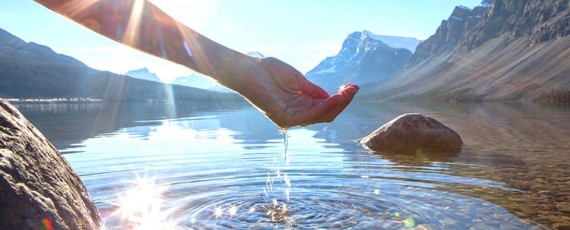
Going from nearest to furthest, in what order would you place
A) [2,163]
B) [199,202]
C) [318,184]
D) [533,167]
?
[2,163] → [199,202] → [318,184] → [533,167]

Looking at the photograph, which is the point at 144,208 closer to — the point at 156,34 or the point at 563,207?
the point at 156,34

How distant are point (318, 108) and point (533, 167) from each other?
1341 centimetres

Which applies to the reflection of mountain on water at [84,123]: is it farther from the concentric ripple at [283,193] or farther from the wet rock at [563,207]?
the wet rock at [563,207]

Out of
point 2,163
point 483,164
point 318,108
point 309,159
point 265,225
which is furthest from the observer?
point 309,159

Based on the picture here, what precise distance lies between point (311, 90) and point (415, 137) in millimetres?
17229

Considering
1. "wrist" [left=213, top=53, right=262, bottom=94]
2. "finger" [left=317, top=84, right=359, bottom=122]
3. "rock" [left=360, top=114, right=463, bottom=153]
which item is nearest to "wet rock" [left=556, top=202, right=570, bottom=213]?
"finger" [left=317, top=84, right=359, bottom=122]

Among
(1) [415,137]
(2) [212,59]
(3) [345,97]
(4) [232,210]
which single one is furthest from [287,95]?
(1) [415,137]

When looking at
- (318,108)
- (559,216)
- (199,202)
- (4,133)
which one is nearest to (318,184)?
(199,202)

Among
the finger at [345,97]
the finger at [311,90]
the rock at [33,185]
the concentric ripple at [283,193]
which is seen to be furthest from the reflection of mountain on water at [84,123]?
the finger at [345,97]

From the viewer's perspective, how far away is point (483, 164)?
16594 mm

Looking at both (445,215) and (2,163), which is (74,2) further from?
(445,215)

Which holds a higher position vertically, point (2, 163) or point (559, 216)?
point (2, 163)

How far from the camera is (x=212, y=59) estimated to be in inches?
183

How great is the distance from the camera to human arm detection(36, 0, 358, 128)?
13.8 ft
